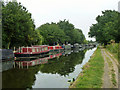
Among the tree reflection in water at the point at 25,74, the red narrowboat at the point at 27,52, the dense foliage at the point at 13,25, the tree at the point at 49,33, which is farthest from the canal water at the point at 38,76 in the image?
the tree at the point at 49,33

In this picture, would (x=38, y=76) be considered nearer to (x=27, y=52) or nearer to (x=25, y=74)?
(x=25, y=74)

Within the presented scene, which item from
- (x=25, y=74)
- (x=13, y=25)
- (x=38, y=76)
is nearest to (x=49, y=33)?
(x=13, y=25)

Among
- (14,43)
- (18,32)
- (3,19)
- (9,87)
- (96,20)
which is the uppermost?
(96,20)

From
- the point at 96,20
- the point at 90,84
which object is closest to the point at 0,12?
the point at 90,84

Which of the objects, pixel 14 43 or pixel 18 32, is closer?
pixel 18 32

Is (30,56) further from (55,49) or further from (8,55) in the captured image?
(55,49)

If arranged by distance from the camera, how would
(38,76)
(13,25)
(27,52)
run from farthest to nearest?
(13,25)
(27,52)
(38,76)

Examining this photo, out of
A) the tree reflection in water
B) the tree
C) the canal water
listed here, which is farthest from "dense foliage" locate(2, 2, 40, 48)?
the tree

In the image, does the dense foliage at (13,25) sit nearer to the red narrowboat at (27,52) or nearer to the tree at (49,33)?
the red narrowboat at (27,52)

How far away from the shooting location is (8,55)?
27094mm

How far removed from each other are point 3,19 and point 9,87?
24528 millimetres

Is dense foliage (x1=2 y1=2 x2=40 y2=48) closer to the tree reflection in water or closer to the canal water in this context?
the canal water

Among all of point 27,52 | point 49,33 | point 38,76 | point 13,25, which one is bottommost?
point 38,76

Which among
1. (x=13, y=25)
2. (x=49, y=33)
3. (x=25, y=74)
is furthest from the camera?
(x=49, y=33)
